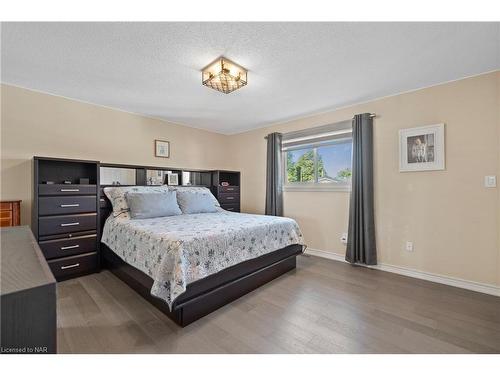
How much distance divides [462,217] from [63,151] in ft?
15.7

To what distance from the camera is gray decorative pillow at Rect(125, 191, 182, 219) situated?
281 cm

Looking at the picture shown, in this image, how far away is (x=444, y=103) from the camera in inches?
100

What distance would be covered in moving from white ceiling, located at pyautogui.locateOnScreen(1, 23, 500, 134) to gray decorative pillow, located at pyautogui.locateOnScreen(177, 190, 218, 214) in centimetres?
136

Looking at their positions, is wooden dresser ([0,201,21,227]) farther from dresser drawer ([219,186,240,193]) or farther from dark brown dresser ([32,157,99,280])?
dresser drawer ([219,186,240,193])

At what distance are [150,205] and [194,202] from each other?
0.69 meters

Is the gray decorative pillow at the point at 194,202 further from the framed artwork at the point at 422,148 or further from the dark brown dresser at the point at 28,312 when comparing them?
the framed artwork at the point at 422,148

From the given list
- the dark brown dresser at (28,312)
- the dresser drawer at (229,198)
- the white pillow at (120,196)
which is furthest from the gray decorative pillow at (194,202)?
the dark brown dresser at (28,312)

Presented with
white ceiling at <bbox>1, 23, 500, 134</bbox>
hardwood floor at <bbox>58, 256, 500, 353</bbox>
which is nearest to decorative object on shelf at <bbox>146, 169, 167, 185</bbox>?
white ceiling at <bbox>1, 23, 500, 134</bbox>

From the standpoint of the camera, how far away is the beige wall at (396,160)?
7.64 feet

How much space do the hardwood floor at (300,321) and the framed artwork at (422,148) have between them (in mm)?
1348

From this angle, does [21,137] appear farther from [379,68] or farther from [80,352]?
[379,68]

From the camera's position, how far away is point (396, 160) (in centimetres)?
288

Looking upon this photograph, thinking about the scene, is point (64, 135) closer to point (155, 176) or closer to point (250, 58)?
point (155, 176)

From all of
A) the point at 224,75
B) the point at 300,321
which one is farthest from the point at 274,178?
the point at 300,321
